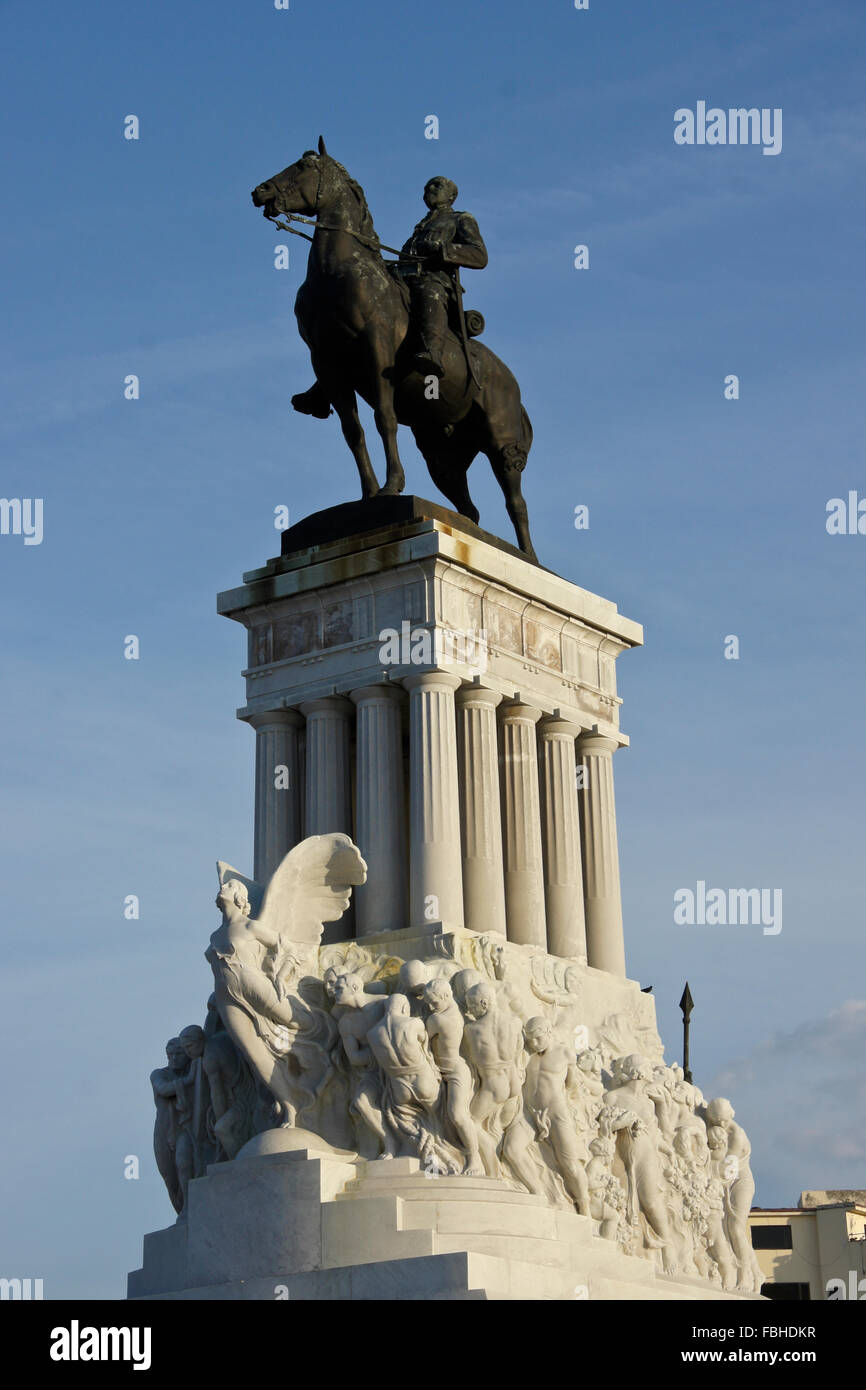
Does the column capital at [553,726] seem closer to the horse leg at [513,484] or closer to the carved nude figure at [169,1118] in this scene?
the horse leg at [513,484]

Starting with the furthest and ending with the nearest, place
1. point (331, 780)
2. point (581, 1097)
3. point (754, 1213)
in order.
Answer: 1. point (754, 1213)
2. point (331, 780)
3. point (581, 1097)

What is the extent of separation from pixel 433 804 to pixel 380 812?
919mm

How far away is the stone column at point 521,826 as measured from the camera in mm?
34938

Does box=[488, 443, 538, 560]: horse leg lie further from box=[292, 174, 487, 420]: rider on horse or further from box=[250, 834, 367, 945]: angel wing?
box=[250, 834, 367, 945]: angel wing

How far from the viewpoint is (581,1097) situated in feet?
107

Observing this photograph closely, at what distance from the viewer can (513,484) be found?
38.6 m

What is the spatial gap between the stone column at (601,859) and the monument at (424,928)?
2.3 inches

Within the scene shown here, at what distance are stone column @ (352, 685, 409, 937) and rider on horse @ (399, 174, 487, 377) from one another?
18.7 ft

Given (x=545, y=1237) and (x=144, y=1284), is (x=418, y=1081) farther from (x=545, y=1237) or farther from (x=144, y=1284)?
(x=144, y=1284)

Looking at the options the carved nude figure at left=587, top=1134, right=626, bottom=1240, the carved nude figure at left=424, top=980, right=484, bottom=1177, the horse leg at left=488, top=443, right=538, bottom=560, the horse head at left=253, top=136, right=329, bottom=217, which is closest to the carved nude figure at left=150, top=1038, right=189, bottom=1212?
the carved nude figure at left=424, top=980, right=484, bottom=1177

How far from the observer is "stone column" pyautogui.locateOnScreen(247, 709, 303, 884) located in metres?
35.6
